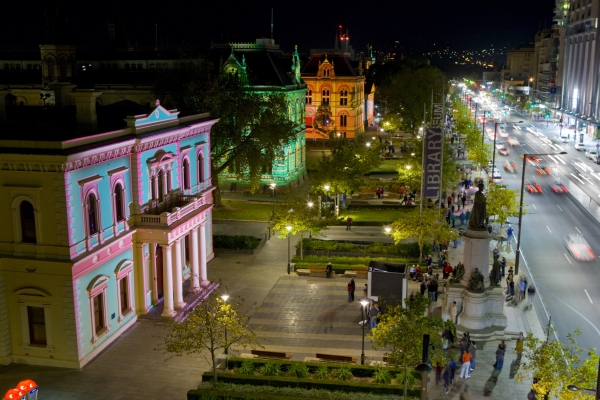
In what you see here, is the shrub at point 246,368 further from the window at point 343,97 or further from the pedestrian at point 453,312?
the window at point 343,97

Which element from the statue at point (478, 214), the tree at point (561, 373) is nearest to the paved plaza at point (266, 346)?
the tree at point (561, 373)

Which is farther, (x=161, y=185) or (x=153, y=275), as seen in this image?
(x=161, y=185)

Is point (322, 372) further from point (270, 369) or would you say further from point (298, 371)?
point (270, 369)

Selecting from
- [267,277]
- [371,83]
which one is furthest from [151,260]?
[371,83]

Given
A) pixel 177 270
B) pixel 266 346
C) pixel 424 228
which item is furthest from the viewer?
pixel 424 228

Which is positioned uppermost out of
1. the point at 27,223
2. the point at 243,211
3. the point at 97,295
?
the point at 27,223

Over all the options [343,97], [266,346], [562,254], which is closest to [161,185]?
[266,346]

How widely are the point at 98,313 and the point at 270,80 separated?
43607 mm

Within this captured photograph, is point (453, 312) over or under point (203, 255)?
under

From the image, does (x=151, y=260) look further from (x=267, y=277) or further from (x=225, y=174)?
(x=225, y=174)

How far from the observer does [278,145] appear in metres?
55.6

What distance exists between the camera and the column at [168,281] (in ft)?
112

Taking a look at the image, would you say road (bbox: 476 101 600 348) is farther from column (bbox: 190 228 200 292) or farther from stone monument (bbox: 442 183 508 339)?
column (bbox: 190 228 200 292)

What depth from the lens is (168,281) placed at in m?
34.1
